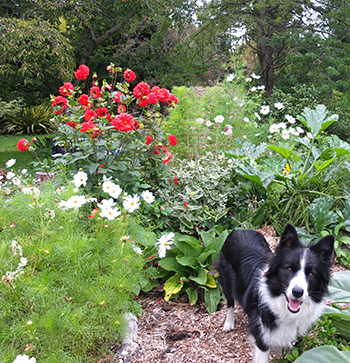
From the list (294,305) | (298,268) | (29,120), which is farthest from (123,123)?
(29,120)

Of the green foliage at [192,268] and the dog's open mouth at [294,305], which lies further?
the green foliage at [192,268]

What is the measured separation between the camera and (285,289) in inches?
75.4

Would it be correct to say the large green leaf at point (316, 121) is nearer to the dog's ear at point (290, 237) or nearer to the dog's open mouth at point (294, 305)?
the dog's ear at point (290, 237)

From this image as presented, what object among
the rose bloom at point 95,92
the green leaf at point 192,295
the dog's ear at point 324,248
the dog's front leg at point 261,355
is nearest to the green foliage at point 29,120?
the rose bloom at point 95,92

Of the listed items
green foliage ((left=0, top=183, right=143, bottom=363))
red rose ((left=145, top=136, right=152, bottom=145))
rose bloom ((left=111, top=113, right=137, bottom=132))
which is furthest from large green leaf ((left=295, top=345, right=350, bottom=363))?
red rose ((left=145, top=136, right=152, bottom=145))

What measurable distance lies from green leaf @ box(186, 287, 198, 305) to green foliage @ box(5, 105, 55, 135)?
9.13m

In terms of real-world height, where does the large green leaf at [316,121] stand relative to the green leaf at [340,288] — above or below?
above

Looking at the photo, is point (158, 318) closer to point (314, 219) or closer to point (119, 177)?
point (119, 177)

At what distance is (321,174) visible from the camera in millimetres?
4023

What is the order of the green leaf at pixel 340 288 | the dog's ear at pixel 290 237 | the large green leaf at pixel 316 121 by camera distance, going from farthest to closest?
the large green leaf at pixel 316 121 < the green leaf at pixel 340 288 < the dog's ear at pixel 290 237

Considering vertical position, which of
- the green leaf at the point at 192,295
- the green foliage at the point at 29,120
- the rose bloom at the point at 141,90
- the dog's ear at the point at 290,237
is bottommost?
the green foliage at the point at 29,120

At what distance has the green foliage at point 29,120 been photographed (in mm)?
11016

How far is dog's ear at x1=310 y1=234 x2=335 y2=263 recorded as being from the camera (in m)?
1.91

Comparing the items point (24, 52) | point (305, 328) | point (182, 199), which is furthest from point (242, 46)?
point (305, 328)
